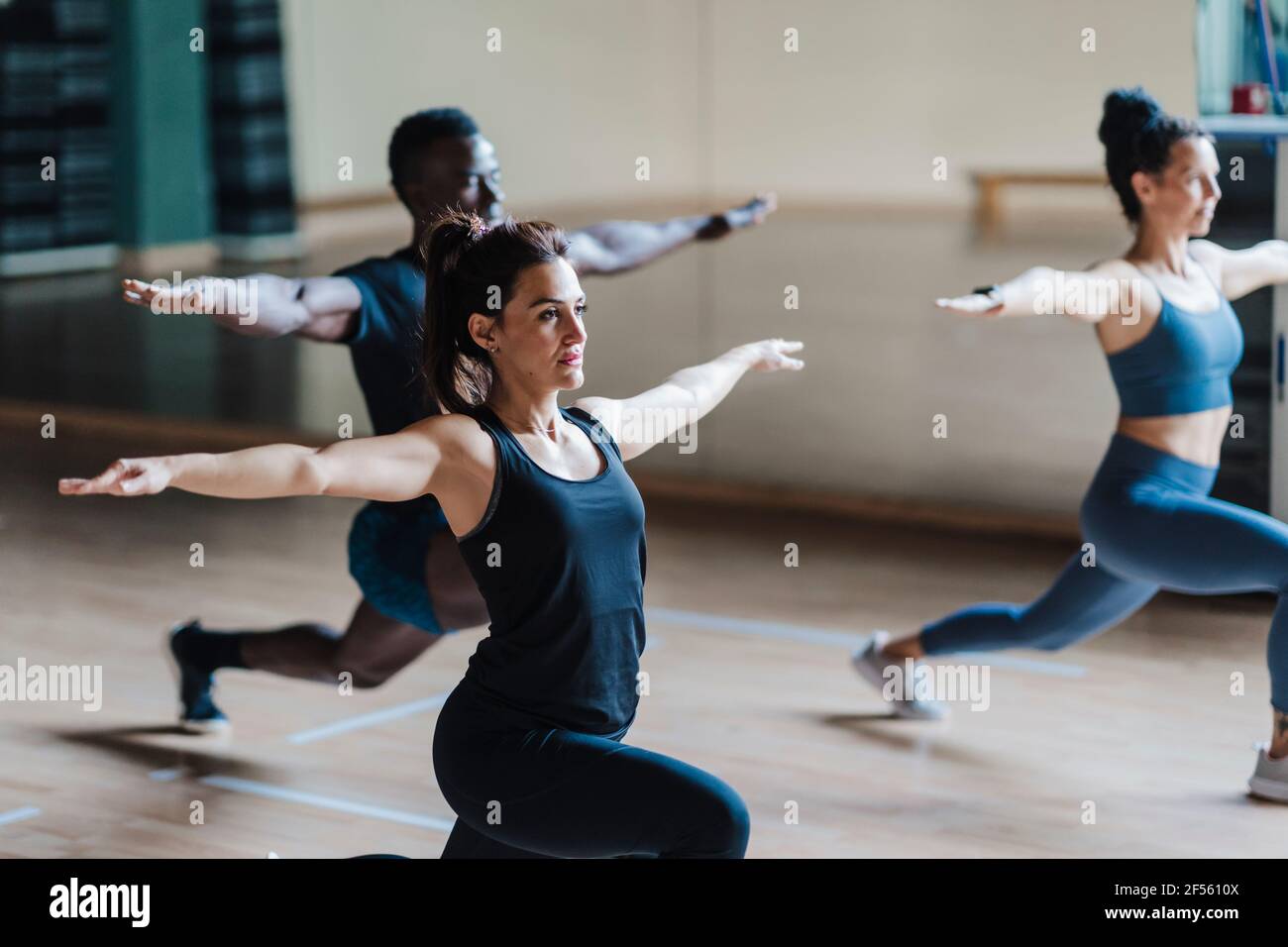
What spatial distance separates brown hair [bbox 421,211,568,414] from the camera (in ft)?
9.05

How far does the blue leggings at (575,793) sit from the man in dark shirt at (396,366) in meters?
1.08

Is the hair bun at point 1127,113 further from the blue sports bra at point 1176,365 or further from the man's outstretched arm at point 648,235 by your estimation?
the man's outstretched arm at point 648,235

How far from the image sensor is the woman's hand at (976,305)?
3389mm

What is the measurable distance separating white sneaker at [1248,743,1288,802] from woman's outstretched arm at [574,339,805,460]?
1.46 m

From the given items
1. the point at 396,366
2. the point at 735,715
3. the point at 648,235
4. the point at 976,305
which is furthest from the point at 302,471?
the point at 735,715

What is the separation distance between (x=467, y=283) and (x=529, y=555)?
1.38ft

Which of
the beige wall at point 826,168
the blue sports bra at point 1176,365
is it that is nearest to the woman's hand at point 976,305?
the blue sports bra at point 1176,365

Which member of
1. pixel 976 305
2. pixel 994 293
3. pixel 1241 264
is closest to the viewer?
pixel 976 305

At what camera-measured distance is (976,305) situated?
138 inches

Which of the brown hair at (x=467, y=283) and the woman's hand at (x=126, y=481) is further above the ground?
the brown hair at (x=467, y=283)

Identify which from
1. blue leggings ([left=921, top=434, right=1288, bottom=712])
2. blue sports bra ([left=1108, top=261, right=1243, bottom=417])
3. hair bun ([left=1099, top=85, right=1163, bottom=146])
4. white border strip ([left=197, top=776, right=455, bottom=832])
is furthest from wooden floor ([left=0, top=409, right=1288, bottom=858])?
hair bun ([left=1099, top=85, right=1163, bottom=146])

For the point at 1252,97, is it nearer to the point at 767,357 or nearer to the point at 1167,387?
the point at 1167,387
